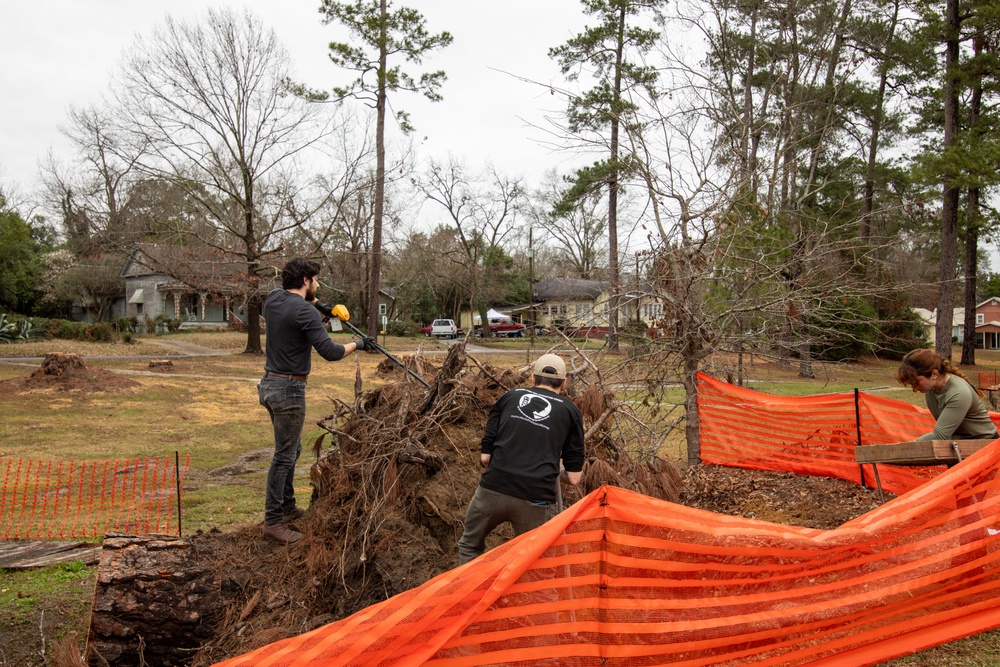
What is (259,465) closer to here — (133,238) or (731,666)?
(731,666)

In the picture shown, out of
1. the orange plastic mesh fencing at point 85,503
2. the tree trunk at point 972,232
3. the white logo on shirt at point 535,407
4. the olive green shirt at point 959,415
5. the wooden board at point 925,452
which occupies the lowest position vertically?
the orange plastic mesh fencing at point 85,503

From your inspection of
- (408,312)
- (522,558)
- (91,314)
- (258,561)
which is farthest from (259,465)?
(91,314)

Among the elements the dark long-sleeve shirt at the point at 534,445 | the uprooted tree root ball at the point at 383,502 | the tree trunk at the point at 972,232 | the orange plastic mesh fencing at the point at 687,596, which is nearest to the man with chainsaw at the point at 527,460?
the dark long-sleeve shirt at the point at 534,445

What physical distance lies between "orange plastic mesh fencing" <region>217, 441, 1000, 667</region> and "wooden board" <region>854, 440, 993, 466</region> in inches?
28.8

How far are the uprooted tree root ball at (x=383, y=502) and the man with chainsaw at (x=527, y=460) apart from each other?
78cm

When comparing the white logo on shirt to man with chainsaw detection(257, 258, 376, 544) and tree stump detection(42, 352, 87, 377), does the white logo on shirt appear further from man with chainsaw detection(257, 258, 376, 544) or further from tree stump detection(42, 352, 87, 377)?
tree stump detection(42, 352, 87, 377)

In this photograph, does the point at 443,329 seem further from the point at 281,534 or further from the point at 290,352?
the point at 290,352

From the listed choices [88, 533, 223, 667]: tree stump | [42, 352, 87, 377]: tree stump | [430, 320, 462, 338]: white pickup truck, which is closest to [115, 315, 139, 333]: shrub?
[42, 352, 87, 377]: tree stump

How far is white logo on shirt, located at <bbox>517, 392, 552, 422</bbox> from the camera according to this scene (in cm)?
348

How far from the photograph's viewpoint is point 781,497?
718 centimetres

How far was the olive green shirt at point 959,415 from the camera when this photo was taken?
4.46 m

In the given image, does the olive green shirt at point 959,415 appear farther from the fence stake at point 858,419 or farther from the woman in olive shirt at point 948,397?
the fence stake at point 858,419

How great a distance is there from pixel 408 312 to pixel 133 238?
27.0 meters

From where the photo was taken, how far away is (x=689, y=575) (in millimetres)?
2883
